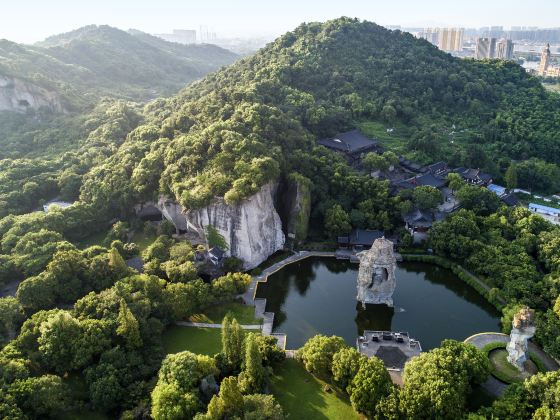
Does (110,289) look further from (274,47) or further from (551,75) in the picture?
(551,75)

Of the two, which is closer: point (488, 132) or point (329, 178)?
point (329, 178)

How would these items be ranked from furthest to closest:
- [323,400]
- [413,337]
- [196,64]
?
[196,64], [413,337], [323,400]

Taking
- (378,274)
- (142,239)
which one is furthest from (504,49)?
(142,239)

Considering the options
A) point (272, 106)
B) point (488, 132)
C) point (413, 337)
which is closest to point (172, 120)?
point (272, 106)

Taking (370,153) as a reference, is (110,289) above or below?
below

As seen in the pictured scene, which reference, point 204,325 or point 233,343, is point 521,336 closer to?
point 233,343

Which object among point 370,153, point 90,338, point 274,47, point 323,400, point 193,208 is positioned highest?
point 274,47
